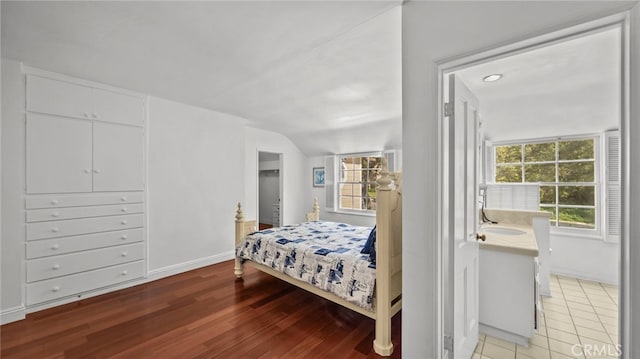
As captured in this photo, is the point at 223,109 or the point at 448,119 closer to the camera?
the point at 448,119

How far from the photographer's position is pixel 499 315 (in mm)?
2072

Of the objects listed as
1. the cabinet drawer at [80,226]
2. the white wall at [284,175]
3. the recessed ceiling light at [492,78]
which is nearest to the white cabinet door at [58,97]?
the cabinet drawer at [80,226]

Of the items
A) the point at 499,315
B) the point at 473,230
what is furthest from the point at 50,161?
the point at 499,315

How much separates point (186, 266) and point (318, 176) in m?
3.25

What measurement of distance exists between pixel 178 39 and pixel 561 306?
4.41 m

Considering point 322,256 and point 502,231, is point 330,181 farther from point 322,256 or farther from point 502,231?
point 502,231

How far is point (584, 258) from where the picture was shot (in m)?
3.34

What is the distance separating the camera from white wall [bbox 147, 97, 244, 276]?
336 cm

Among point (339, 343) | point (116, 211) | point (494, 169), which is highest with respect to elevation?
point (494, 169)

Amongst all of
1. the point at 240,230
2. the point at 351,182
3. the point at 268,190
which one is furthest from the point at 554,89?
the point at 268,190

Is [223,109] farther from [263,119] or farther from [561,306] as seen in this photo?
[561,306]

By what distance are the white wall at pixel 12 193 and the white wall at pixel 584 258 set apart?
6261 millimetres

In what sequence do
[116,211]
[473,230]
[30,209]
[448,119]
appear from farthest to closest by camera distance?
[116,211], [30,209], [473,230], [448,119]

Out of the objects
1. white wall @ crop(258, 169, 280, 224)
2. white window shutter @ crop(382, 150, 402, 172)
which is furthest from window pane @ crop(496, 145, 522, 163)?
white wall @ crop(258, 169, 280, 224)
